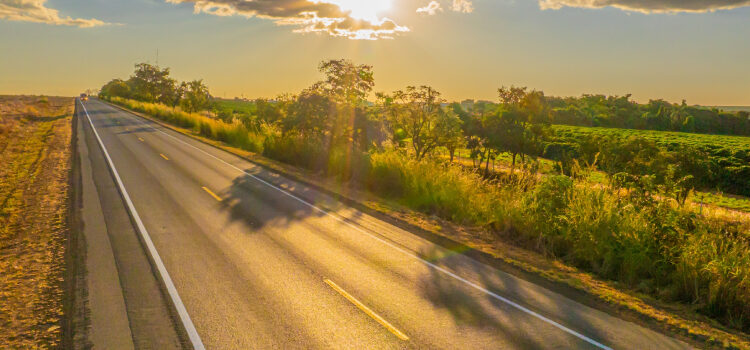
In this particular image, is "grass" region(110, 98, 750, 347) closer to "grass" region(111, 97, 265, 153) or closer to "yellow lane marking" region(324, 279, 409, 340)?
"yellow lane marking" region(324, 279, 409, 340)

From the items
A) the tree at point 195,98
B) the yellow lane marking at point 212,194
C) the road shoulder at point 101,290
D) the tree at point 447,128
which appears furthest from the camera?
the tree at point 195,98

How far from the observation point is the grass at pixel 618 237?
7.64m

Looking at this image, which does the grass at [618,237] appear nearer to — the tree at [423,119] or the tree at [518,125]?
the tree at [423,119]

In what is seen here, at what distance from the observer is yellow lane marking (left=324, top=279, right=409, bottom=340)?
6.35m

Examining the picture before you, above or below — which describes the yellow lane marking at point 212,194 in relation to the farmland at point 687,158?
below

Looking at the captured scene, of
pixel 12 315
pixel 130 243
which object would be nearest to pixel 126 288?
pixel 12 315

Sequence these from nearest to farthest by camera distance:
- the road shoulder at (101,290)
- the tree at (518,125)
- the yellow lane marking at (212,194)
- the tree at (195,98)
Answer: the road shoulder at (101,290) < the yellow lane marking at (212,194) < the tree at (518,125) < the tree at (195,98)

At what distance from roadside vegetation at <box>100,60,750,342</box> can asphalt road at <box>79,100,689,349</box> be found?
2.43m

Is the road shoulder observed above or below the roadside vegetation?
below

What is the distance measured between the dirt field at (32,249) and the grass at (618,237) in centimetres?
912

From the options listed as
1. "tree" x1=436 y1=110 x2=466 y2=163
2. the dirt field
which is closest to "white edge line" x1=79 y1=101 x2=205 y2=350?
the dirt field

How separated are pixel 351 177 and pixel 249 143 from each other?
1391 cm

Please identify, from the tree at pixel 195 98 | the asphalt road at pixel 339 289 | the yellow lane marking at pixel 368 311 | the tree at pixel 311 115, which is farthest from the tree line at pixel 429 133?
the tree at pixel 195 98

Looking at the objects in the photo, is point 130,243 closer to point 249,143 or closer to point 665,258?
point 665,258
